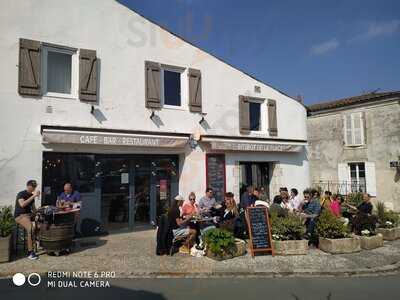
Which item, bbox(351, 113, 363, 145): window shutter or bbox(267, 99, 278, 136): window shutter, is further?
bbox(351, 113, 363, 145): window shutter

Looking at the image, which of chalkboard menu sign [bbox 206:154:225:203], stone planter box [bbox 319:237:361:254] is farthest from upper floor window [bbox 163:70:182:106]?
stone planter box [bbox 319:237:361:254]

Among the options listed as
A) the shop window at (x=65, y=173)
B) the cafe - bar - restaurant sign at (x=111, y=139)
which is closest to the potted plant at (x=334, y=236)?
the cafe - bar - restaurant sign at (x=111, y=139)

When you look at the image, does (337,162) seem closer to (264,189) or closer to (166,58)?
(264,189)

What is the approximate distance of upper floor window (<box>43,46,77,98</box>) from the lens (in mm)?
8969

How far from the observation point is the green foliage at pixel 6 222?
6.97m

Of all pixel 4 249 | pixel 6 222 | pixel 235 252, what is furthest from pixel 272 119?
pixel 4 249

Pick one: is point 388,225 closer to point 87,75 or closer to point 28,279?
point 28,279

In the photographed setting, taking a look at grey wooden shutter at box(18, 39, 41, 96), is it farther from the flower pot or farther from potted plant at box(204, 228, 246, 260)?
potted plant at box(204, 228, 246, 260)

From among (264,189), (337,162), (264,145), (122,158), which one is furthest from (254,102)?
(337,162)

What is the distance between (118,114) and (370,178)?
43.1 feet

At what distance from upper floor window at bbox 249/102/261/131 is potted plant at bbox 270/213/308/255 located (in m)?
5.29

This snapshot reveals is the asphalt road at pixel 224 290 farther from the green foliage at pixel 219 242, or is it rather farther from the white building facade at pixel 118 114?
the white building facade at pixel 118 114

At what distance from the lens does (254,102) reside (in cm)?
1314

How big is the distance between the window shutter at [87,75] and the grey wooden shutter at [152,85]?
1572 millimetres
